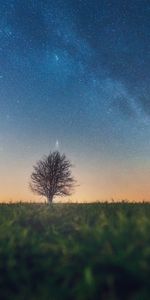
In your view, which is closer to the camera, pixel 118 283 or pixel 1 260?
pixel 118 283

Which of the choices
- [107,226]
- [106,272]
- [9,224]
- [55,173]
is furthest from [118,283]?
[55,173]

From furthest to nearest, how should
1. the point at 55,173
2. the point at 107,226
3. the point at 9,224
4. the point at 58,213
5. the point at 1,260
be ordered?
1. the point at 55,173
2. the point at 58,213
3. the point at 9,224
4. the point at 107,226
5. the point at 1,260

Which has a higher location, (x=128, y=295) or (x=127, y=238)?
(x=127, y=238)

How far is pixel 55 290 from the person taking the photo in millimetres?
4789

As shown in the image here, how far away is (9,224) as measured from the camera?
7.28 m

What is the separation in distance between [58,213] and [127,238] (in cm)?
342

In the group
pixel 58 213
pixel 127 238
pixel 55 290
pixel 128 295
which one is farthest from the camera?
pixel 58 213

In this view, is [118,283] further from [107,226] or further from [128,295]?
[107,226]

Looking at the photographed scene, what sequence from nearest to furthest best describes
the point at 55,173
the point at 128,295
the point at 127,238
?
the point at 128,295 < the point at 127,238 < the point at 55,173

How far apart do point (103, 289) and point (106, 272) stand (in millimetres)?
208

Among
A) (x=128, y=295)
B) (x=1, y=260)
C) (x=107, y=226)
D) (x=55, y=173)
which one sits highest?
(x=55, y=173)

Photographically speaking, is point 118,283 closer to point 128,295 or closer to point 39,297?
point 128,295

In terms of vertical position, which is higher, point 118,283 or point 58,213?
point 58,213

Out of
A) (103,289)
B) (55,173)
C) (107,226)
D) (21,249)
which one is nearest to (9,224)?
(21,249)
